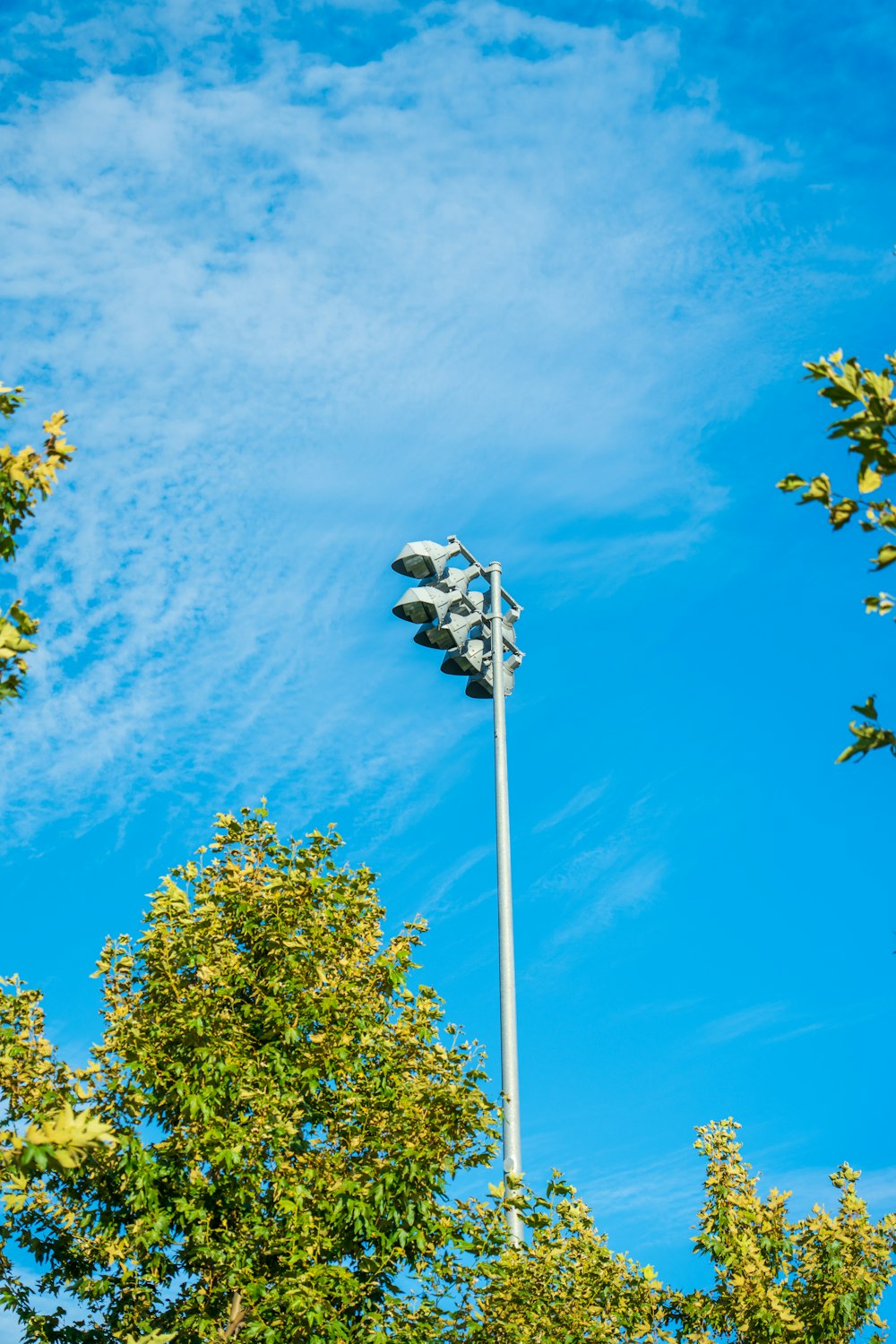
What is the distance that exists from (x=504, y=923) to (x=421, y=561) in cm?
455

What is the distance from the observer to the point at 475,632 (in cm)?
1752

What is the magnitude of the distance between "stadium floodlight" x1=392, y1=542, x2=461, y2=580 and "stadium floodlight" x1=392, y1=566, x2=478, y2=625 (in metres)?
0.15

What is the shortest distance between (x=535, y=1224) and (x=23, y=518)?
8250 mm

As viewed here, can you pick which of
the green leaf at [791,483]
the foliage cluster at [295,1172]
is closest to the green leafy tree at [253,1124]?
the foliage cluster at [295,1172]

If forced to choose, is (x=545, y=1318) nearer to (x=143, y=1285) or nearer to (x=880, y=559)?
(x=143, y=1285)

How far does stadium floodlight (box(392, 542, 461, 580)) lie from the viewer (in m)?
16.5

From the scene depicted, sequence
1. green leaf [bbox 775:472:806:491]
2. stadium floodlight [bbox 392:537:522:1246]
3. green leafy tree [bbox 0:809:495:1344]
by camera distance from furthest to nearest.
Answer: stadium floodlight [bbox 392:537:522:1246]
green leafy tree [bbox 0:809:495:1344]
green leaf [bbox 775:472:806:491]

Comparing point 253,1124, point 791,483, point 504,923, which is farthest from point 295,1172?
point 791,483

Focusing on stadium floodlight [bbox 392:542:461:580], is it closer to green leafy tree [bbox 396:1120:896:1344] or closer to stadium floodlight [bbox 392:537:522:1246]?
stadium floodlight [bbox 392:537:522:1246]

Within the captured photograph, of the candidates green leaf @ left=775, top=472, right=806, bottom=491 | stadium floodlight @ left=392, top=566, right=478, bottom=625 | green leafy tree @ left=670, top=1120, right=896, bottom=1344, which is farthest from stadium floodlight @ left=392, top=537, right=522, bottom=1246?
green leaf @ left=775, top=472, right=806, bottom=491

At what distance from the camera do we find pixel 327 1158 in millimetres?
12367

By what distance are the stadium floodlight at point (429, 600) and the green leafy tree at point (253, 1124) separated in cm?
378

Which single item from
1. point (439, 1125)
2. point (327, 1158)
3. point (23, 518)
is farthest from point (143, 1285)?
point (23, 518)

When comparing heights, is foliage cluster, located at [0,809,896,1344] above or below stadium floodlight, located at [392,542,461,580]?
below
